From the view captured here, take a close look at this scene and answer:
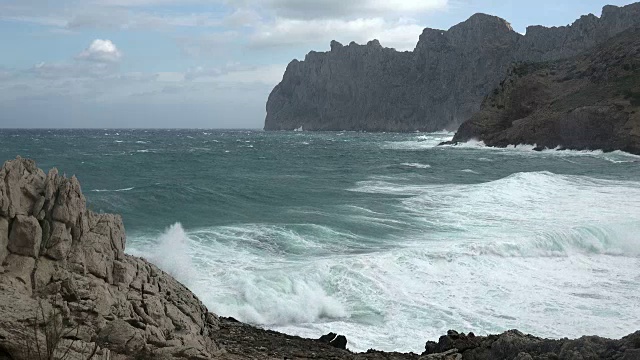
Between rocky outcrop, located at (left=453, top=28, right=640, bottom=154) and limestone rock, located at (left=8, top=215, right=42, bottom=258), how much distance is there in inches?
2480

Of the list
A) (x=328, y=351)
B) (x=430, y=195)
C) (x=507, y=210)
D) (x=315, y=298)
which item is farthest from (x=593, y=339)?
(x=430, y=195)

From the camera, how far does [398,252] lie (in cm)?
1642

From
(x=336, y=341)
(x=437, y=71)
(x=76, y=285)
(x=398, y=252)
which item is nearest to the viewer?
(x=76, y=285)

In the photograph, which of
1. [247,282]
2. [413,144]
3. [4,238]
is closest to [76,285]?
[4,238]

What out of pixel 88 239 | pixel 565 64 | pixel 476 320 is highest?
pixel 565 64

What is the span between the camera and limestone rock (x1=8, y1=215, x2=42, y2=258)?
23.1 feet

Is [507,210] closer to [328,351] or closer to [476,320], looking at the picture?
[476,320]

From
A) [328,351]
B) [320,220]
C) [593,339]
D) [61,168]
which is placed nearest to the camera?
[593,339]

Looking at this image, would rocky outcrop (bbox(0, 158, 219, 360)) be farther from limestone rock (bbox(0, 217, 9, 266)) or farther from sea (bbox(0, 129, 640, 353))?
sea (bbox(0, 129, 640, 353))

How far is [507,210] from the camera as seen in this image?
84.3 ft

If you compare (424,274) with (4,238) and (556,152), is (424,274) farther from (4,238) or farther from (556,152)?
(556,152)

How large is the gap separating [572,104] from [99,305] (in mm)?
72648

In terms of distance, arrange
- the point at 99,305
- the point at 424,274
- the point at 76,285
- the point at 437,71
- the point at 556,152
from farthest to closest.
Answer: the point at 437,71
the point at 556,152
the point at 424,274
the point at 76,285
the point at 99,305

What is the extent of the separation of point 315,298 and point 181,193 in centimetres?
1752
